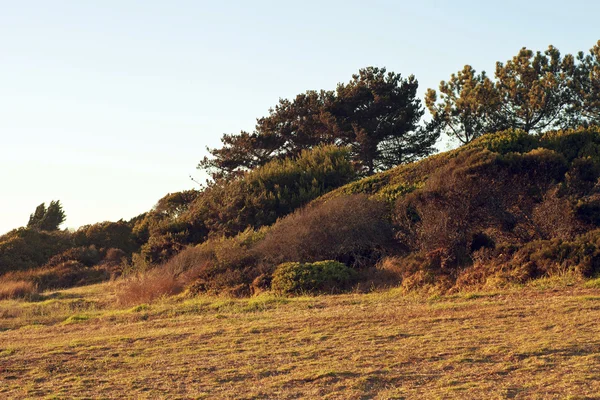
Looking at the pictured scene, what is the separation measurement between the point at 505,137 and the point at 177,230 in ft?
44.8

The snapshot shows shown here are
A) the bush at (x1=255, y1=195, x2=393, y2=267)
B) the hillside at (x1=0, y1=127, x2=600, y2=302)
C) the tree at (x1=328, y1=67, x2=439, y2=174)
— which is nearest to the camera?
the hillside at (x1=0, y1=127, x2=600, y2=302)

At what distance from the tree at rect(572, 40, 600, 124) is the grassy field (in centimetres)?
3205

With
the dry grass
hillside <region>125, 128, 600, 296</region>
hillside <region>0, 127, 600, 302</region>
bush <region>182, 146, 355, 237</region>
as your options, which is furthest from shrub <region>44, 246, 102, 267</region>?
hillside <region>125, 128, 600, 296</region>

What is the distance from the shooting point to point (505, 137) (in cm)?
2803

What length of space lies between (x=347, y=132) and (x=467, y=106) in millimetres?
7943

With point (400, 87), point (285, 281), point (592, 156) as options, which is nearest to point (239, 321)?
point (285, 281)

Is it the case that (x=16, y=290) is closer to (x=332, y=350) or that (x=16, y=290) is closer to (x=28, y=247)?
(x=28, y=247)

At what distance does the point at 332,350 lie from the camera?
1128 cm

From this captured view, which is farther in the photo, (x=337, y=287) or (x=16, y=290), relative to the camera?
(x=16, y=290)

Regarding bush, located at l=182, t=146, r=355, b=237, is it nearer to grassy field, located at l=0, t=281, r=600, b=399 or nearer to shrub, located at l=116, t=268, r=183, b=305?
shrub, located at l=116, t=268, r=183, b=305

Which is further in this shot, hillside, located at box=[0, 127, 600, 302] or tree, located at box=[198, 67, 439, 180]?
tree, located at box=[198, 67, 439, 180]

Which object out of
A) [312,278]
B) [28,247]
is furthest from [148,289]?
[28,247]

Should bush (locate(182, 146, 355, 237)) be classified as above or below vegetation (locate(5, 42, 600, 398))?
above

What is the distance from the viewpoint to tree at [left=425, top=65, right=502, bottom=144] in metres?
45.7
